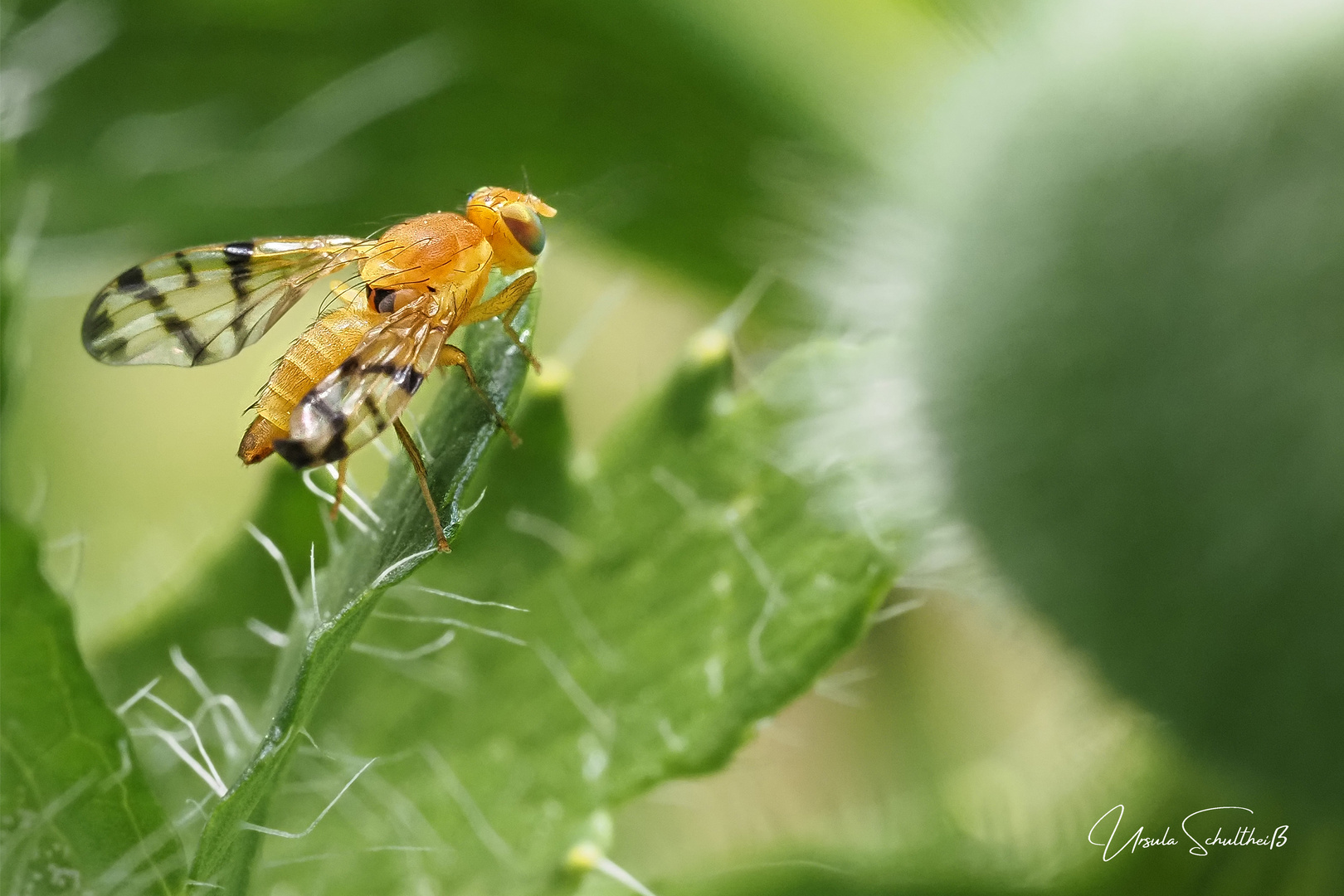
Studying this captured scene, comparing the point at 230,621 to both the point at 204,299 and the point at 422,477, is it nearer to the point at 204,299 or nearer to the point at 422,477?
the point at 204,299

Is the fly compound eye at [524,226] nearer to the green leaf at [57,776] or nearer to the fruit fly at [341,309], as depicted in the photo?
the fruit fly at [341,309]

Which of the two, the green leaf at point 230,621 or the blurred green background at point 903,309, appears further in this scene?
the green leaf at point 230,621

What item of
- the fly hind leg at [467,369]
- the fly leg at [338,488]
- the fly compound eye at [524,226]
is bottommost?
the fly leg at [338,488]

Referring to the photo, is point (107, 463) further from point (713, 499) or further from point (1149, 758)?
point (1149, 758)
